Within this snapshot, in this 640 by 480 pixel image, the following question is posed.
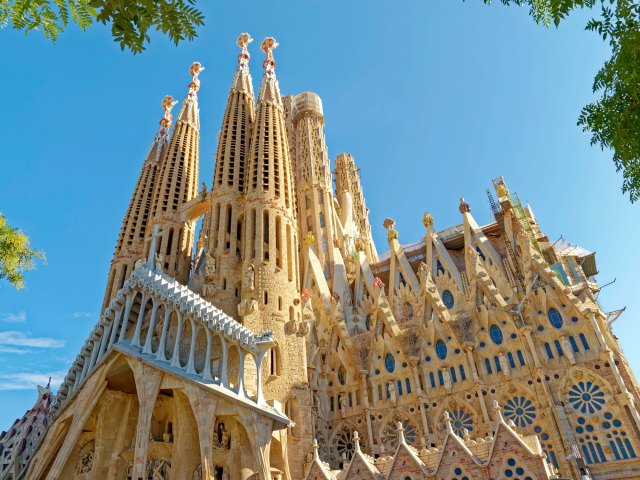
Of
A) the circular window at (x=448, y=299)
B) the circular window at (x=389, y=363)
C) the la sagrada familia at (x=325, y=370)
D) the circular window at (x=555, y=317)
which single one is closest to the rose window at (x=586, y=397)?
the la sagrada familia at (x=325, y=370)

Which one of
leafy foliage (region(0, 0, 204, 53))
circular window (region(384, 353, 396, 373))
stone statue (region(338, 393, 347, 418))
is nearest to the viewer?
leafy foliage (region(0, 0, 204, 53))

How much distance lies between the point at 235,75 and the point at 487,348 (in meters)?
27.3

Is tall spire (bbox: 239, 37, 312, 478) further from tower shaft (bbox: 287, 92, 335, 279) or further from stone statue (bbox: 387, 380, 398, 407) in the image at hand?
tower shaft (bbox: 287, 92, 335, 279)

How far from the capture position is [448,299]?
25.9m

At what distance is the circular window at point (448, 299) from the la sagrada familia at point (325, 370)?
6.2 inches

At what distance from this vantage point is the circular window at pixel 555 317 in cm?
1973

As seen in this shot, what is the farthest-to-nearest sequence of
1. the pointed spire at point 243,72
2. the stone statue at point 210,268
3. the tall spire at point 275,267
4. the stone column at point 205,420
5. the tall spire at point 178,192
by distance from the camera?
the pointed spire at point 243,72, the tall spire at point 178,192, the stone statue at point 210,268, the tall spire at point 275,267, the stone column at point 205,420

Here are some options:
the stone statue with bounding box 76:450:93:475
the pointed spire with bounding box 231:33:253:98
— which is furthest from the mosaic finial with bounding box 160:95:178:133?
the stone statue with bounding box 76:450:93:475

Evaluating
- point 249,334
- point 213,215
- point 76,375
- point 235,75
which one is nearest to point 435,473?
point 249,334

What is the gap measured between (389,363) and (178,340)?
9879 mm

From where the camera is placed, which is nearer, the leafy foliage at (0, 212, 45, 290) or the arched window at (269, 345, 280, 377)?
the leafy foliage at (0, 212, 45, 290)

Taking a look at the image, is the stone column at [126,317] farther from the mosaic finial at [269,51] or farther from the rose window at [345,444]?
the mosaic finial at [269,51]

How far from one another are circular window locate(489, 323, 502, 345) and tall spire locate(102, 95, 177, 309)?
842 inches

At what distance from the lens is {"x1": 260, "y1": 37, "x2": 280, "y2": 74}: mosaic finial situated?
35.2 m
